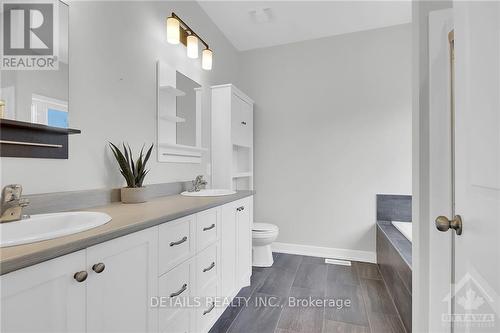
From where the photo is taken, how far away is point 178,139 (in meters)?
2.04

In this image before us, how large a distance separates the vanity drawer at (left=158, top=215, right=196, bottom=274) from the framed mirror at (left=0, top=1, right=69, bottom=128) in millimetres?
728

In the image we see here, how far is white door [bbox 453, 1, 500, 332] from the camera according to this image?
0.61 metres

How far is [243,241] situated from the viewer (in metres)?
2.01

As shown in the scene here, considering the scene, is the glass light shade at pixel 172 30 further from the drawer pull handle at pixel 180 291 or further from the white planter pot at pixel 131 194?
the drawer pull handle at pixel 180 291

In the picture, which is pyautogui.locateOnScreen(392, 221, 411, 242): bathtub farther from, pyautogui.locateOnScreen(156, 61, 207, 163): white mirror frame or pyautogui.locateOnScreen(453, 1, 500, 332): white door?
pyautogui.locateOnScreen(156, 61, 207, 163): white mirror frame

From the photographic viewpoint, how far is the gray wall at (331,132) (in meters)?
2.66

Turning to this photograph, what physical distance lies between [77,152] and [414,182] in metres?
1.73

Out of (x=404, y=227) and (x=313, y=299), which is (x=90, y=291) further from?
(x=404, y=227)

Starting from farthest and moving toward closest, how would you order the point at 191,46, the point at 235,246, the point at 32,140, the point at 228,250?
the point at 191,46
the point at 235,246
the point at 228,250
the point at 32,140

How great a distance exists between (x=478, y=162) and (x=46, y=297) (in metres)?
1.25

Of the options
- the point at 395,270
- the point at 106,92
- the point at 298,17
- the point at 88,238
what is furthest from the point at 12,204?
the point at 298,17

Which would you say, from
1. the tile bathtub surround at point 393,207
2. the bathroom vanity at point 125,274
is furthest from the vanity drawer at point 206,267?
the tile bathtub surround at point 393,207

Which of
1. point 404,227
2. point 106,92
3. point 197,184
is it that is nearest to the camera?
point 106,92

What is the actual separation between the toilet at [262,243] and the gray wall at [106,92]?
102cm
